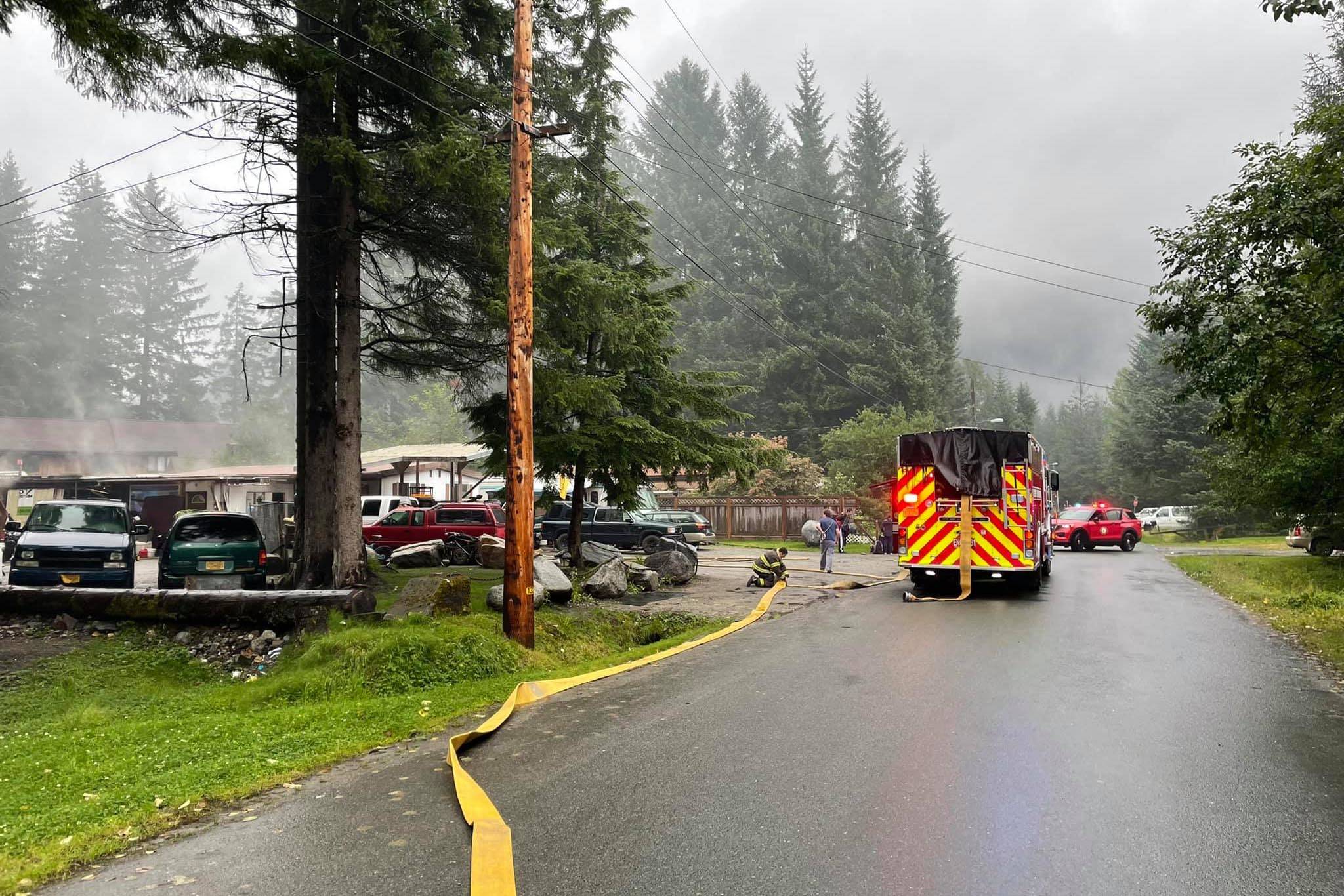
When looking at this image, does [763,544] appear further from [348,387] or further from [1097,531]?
[348,387]

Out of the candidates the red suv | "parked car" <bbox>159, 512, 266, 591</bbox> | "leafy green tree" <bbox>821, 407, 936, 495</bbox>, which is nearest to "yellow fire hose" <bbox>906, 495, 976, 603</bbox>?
"parked car" <bbox>159, 512, 266, 591</bbox>

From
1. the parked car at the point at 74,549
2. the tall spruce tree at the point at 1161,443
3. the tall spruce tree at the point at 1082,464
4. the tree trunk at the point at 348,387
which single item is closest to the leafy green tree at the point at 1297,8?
the tree trunk at the point at 348,387

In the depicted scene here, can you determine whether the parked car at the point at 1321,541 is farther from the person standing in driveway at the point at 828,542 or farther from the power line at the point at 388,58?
the power line at the point at 388,58

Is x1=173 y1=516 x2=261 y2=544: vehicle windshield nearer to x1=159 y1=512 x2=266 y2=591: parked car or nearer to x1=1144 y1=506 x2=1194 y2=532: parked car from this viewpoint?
x1=159 y1=512 x2=266 y2=591: parked car

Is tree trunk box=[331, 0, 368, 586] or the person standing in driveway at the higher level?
tree trunk box=[331, 0, 368, 586]

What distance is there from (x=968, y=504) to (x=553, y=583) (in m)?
8.07

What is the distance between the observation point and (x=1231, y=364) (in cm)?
1097

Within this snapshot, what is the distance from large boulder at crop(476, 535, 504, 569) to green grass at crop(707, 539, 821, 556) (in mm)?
14184

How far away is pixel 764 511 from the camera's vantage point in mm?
41375

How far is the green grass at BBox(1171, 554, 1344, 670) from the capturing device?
12367 millimetres

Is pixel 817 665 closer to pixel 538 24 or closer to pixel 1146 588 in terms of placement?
pixel 1146 588

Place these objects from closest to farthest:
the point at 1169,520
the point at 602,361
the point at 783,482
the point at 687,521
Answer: the point at 602,361 → the point at 687,521 → the point at 783,482 → the point at 1169,520

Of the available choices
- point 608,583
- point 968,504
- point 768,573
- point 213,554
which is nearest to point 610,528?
point 768,573

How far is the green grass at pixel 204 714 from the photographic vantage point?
17.1ft
